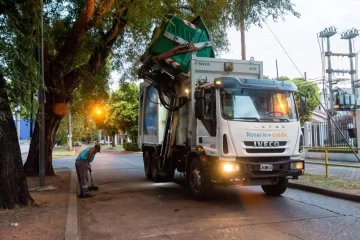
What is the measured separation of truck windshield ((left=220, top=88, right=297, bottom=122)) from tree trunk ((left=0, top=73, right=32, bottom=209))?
176 inches

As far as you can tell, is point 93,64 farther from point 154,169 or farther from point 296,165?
point 296,165

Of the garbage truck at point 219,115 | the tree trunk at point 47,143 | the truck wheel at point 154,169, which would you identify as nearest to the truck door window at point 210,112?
the garbage truck at point 219,115

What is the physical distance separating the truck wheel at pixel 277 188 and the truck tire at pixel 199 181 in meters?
1.88

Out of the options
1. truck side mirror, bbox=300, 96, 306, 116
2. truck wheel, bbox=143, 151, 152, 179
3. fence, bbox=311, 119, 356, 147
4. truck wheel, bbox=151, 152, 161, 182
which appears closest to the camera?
truck side mirror, bbox=300, 96, 306, 116

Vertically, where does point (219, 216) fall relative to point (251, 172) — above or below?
below

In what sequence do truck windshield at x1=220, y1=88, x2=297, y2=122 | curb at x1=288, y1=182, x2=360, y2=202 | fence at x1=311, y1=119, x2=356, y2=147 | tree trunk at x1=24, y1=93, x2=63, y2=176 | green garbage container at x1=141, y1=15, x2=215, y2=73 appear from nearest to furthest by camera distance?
truck windshield at x1=220, y1=88, x2=297, y2=122
curb at x1=288, y1=182, x2=360, y2=202
green garbage container at x1=141, y1=15, x2=215, y2=73
tree trunk at x1=24, y1=93, x2=63, y2=176
fence at x1=311, y1=119, x2=356, y2=147

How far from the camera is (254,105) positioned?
8250 mm

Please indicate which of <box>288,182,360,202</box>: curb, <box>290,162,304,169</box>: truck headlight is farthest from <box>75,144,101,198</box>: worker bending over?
<box>288,182,360,202</box>: curb

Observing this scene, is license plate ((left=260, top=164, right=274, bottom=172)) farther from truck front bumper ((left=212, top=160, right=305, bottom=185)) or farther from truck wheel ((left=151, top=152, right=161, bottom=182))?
truck wheel ((left=151, top=152, right=161, bottom=182))

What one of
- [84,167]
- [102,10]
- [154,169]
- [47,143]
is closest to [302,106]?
[154,169]

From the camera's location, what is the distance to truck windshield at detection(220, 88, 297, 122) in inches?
320

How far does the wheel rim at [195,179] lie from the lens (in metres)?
8.68

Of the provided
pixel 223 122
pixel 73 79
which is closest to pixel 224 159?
pixel 223 122

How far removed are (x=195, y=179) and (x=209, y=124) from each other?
1.40 meters
